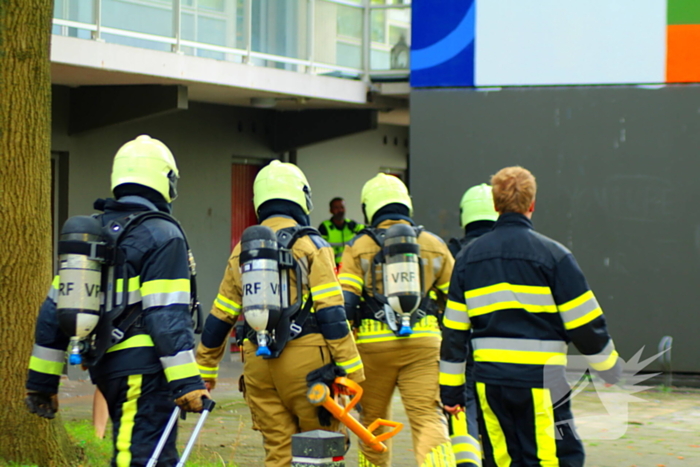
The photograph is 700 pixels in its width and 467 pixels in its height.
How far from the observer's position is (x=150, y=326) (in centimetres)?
407

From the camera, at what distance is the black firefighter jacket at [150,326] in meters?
4.03

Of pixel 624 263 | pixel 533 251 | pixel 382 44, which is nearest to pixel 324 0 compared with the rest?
pixel 382 44

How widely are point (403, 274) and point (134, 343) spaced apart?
1.94 metres

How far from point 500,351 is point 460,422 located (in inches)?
57.2

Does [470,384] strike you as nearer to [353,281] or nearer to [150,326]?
[353,281]

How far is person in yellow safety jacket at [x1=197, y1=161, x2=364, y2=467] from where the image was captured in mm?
4891

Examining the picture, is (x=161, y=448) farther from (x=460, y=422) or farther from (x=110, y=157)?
(x=110, y=157)

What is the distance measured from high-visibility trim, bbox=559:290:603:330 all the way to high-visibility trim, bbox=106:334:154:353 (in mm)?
1860

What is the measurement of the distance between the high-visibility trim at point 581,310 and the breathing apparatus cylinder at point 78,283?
2079 millimetres

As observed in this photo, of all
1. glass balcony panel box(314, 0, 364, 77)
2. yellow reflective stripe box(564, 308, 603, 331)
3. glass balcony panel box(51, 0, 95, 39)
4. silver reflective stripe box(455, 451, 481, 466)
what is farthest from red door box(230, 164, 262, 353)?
yellow reflective stripe box(564, 308, 603, 331)

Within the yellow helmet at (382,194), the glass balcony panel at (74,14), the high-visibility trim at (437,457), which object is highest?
the glass balcony panel at (74,14)

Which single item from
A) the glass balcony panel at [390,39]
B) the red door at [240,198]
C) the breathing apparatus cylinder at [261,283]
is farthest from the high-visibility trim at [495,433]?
the red door at [240,198]

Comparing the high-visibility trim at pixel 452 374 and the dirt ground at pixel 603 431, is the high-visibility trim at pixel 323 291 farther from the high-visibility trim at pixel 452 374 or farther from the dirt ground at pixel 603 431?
the dirt ground at pixel 603 431

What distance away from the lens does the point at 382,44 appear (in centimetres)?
1243
